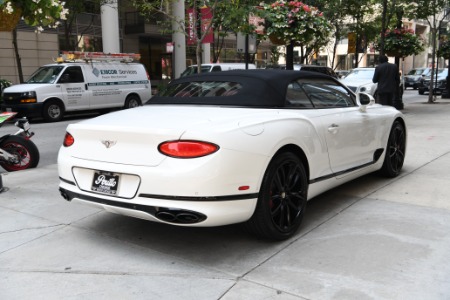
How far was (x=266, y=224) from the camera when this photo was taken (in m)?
3.69

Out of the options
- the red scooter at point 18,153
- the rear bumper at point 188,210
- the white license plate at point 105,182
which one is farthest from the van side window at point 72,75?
the rear bumper at point 188,210

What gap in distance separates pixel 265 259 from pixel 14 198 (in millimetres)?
3325

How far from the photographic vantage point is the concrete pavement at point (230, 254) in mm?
3078

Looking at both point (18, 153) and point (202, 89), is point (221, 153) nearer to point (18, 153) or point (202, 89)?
point (202, 89)

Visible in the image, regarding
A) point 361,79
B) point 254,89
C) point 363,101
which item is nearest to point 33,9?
point 254,89

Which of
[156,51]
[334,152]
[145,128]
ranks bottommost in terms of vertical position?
[334,152]

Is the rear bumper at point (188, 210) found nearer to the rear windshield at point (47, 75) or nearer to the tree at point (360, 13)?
the rear windshield at point (47, 75)

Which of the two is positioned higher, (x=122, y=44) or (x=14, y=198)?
(x=122, y=44)

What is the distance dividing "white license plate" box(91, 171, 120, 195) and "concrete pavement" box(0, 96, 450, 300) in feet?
1.76

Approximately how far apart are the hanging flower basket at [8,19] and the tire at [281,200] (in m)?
3.72

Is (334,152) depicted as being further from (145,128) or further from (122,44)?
(122,44)

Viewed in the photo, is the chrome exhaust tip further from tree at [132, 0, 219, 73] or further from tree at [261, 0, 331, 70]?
tree at [261, 0, 331, 70]

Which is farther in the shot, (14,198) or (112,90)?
(112,90)

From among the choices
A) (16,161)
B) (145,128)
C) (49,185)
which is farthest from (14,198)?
(145,128)
